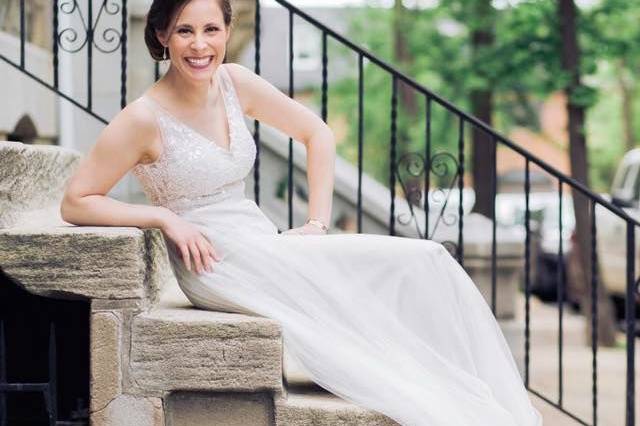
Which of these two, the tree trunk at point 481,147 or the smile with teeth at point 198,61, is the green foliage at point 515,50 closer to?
the tree trunk at point 481,147

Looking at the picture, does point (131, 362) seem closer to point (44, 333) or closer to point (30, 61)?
point (44, 333)

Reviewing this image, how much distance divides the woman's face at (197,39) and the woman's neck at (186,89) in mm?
43

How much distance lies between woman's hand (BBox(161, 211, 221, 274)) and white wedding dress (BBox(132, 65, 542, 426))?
4 cm

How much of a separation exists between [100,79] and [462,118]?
10.5 feet

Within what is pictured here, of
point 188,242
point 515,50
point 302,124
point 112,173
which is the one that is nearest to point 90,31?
point 302,124

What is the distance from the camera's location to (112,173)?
12.4ft

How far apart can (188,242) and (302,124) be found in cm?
71

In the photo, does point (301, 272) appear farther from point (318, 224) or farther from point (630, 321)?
point (630, 321)

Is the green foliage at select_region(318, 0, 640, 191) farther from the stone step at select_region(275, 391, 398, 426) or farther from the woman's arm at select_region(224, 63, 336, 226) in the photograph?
the stone step at select_region(275, 391, 398, 426)

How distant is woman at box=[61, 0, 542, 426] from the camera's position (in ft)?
12.4

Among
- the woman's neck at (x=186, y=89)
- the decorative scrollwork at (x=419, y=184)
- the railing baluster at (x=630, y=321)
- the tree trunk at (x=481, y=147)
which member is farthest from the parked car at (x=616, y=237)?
the woman's neck at (x=186, y=89)

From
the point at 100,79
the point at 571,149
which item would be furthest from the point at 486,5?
the point at 100,79

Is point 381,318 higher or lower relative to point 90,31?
lower

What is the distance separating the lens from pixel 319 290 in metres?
3.88
